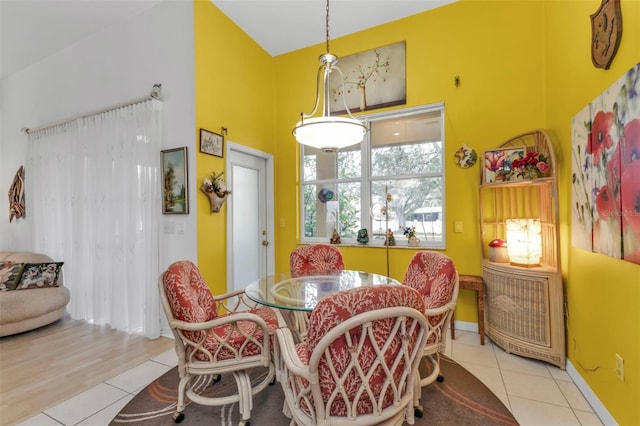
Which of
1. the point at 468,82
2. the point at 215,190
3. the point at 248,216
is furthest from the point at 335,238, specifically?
the point at 468,82

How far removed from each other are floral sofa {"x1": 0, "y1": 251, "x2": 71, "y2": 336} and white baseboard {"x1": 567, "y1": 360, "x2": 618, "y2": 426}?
503 centimetres

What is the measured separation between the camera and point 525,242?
2.50 meters

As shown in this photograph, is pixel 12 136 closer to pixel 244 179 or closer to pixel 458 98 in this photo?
pixel 244 179

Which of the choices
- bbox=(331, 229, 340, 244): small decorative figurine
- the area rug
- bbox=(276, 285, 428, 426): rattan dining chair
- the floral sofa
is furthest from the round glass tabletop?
the floral sofa

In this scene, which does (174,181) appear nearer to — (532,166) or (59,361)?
(59,361)

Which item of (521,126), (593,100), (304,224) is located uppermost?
(521,126)

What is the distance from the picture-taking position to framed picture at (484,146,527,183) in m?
2.65

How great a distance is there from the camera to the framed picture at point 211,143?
292 centimetres

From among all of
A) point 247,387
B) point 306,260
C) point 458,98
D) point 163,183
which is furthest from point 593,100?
point 163,183

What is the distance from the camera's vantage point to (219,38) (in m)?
3.15

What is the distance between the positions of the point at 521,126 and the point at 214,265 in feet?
11.5

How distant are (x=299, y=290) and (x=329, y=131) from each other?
44.6 inches

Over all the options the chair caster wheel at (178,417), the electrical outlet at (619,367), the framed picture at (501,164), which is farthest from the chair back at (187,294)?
the framed picture at (501,164)

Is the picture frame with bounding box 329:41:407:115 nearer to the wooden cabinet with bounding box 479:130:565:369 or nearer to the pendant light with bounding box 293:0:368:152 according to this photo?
the wooden cabinet with bounding box 479:130:565:369
